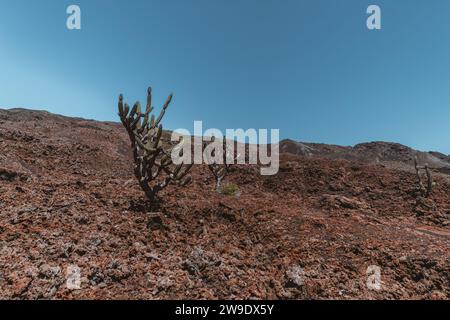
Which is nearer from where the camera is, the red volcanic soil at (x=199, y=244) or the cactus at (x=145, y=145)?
the red volcanic soil at (x=199, y=244)

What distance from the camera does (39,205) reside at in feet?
18.9

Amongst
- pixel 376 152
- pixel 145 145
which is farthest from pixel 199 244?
pixel 376 152

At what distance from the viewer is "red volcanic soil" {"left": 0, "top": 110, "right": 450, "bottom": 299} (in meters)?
4.08

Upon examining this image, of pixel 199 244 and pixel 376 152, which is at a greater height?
pixel 376 152

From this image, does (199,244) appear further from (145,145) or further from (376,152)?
(376,152)

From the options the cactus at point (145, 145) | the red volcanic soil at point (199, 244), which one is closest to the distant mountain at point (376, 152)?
the red volcanic soil at point (199, 244)

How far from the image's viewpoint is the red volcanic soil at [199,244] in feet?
13.4

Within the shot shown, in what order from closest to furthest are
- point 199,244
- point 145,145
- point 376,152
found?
point 199,244
point 145,145
point 376,152

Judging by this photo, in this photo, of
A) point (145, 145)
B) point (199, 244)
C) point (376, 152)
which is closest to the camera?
point (199, 244)

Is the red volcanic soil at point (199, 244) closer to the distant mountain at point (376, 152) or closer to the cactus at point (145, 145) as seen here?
the cactus at point (145, 145)

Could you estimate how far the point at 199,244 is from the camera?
Result: 5.47 metres

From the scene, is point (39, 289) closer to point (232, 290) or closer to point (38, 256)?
point (38, 256)

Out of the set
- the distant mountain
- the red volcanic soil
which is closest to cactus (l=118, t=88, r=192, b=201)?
the red volcanic soil
